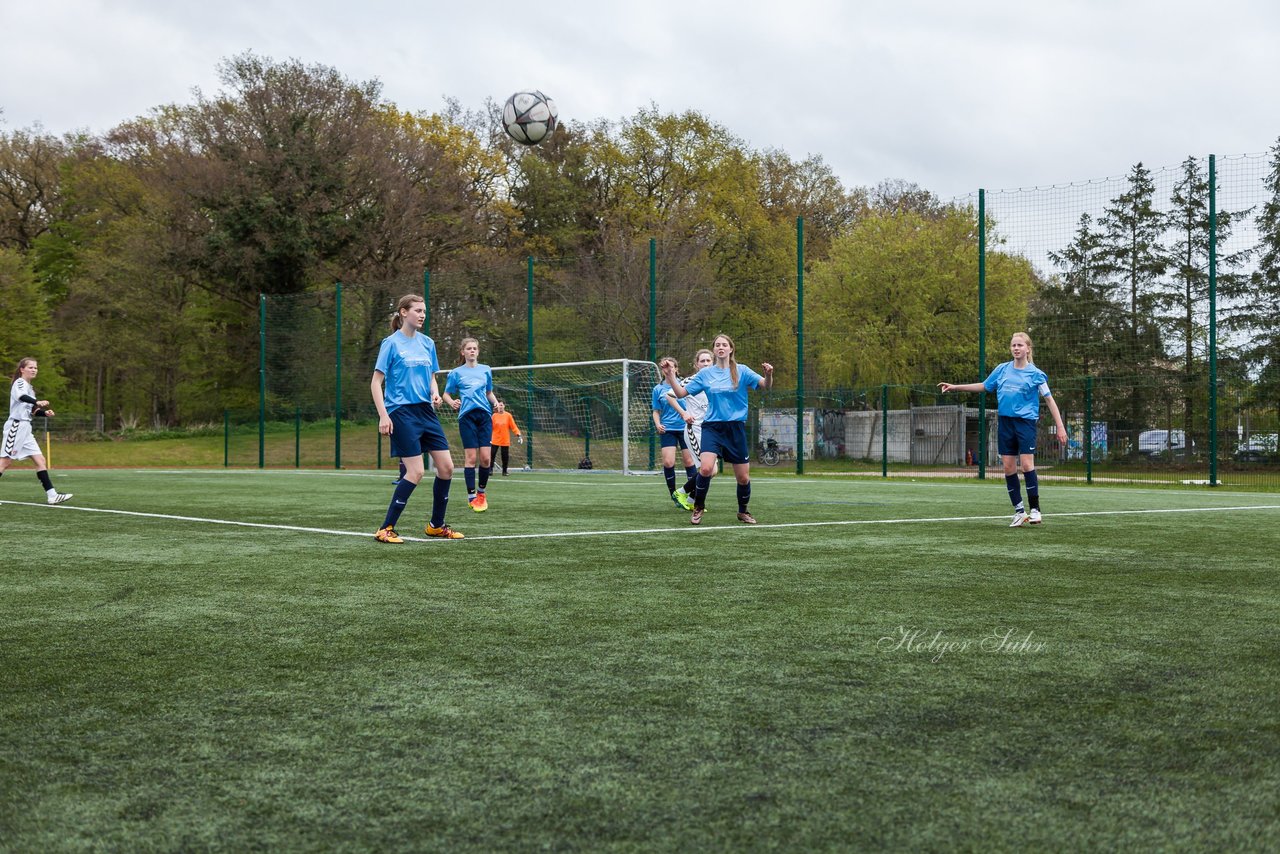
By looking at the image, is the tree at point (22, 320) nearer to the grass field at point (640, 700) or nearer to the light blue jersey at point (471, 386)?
the light blue jersey at point (471, 386)

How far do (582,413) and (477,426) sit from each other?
42.8ft

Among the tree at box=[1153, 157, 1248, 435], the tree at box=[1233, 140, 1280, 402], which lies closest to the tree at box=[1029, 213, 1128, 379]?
the tree at box=[1153, 157, 1248, 435]

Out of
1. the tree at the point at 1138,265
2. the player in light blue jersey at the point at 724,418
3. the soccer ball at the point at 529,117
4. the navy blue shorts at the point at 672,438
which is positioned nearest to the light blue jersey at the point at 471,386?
the navy blue shorts at the point at 672,438

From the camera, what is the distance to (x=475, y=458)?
12.6 metres

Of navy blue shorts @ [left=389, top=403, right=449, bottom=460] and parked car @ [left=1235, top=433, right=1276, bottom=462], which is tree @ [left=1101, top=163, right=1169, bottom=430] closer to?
parked car @ [left=1235, top=433, right=1276, bottom=462]

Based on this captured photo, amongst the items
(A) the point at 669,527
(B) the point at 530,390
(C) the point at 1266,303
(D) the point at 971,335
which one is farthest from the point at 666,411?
(D) the point at 971,335

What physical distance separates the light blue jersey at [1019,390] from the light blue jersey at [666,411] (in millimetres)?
3799

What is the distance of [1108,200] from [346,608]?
1896 cm

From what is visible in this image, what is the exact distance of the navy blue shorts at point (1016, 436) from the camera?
10.2m

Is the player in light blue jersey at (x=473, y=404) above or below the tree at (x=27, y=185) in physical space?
below

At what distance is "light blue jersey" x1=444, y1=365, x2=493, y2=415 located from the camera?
12308mm

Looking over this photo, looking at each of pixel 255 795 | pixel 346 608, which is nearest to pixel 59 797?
pixel 255 795

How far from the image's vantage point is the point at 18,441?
13.8m

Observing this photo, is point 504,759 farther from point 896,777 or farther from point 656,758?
point 896,777
